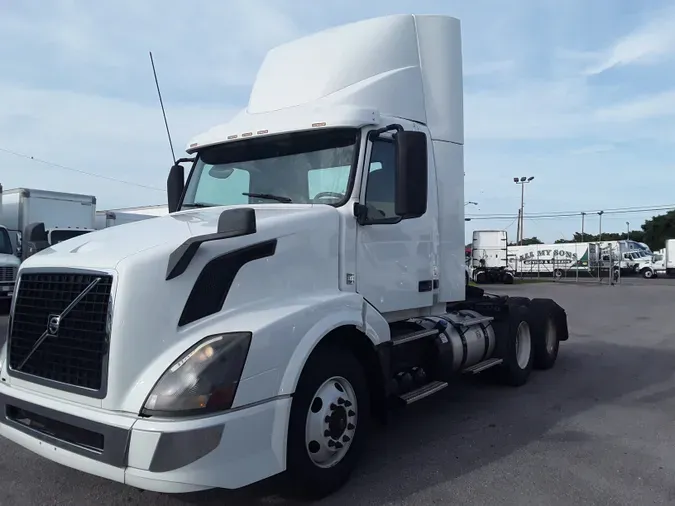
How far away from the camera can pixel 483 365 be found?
21.9 feet

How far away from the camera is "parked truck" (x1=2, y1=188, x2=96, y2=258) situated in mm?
17516

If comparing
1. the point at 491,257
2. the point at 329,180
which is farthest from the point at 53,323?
the point at 491,257

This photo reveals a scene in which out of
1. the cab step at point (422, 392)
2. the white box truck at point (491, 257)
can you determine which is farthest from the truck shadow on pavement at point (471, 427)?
the white box truck at point (491, 257)

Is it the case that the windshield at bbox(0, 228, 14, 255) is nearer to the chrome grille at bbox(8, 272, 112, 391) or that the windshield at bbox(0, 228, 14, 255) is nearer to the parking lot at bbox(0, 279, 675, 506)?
the parking lot at bbox(0, 279, 675, 506)

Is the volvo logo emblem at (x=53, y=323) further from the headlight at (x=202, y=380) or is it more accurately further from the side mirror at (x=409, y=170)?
the side mirror at (x=409, y=170)

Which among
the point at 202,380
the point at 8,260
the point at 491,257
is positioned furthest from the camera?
the point at 491,257

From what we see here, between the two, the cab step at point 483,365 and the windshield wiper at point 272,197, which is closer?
the windshield wiper at point 272,197

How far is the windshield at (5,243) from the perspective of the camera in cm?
1575

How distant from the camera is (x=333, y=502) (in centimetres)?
402

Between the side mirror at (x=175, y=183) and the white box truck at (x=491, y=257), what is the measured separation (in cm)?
3276

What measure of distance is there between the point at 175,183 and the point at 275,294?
2191 millimetres

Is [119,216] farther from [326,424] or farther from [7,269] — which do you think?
[326,424]

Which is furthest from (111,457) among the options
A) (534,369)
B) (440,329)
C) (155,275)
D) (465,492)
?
(534,369)

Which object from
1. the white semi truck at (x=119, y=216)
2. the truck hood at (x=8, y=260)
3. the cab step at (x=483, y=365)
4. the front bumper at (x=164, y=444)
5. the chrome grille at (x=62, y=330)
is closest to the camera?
the front bumper at (x=164, y=444)
